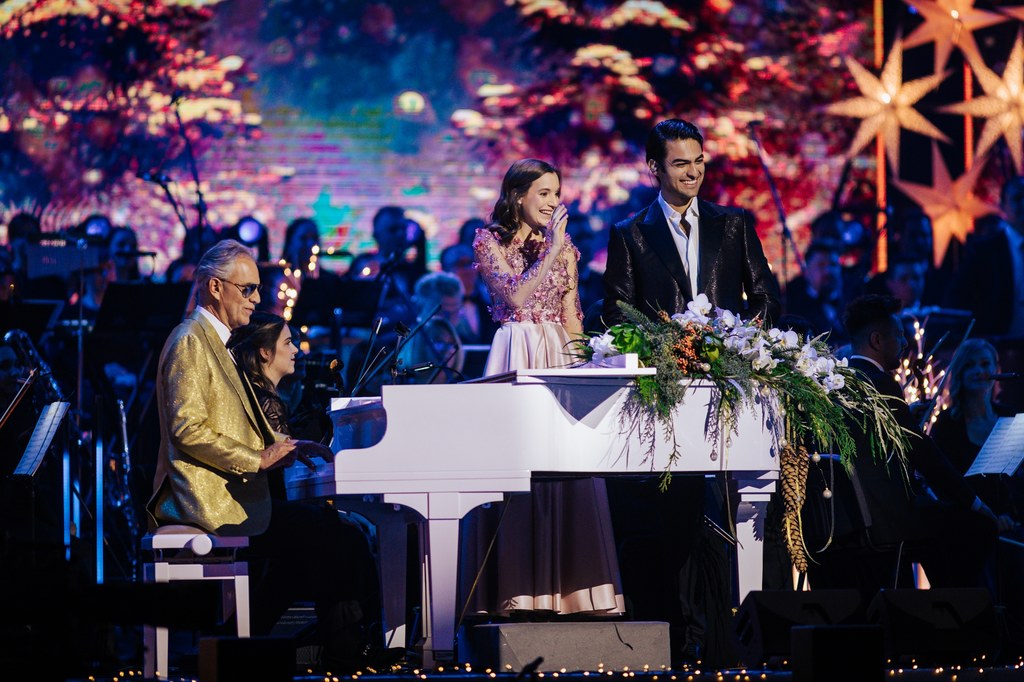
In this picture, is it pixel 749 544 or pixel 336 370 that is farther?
pixel 336 370

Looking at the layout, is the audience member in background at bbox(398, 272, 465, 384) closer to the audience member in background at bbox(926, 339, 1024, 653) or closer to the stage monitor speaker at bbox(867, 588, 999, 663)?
the audience member in background at bbox(926, 339, 1024, 653)

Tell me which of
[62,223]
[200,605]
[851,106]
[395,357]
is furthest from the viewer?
[851,106]

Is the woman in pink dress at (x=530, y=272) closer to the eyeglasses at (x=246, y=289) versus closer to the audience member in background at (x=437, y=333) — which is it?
the eyeglasses at (x=246, y=289)

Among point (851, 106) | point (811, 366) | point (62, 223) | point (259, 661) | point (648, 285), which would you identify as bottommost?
point (259, 661)

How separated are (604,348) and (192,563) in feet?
5.44

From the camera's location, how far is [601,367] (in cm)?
496

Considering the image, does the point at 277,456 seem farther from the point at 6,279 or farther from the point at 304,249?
the point at 304,249

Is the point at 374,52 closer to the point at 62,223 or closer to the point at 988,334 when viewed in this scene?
the point at 62,223

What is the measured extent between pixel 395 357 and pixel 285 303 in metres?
3.82

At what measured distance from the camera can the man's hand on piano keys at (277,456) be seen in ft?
17.2

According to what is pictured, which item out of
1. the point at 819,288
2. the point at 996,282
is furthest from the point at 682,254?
the point at 996,282

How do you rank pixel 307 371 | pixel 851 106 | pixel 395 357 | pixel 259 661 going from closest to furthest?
pixel 259 661 → pixel 395 357 → pixel 307 371 → pixel 851 106

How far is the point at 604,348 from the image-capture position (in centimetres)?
502

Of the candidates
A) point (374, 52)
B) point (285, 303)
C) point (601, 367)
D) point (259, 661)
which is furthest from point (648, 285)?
point (374, 52)
